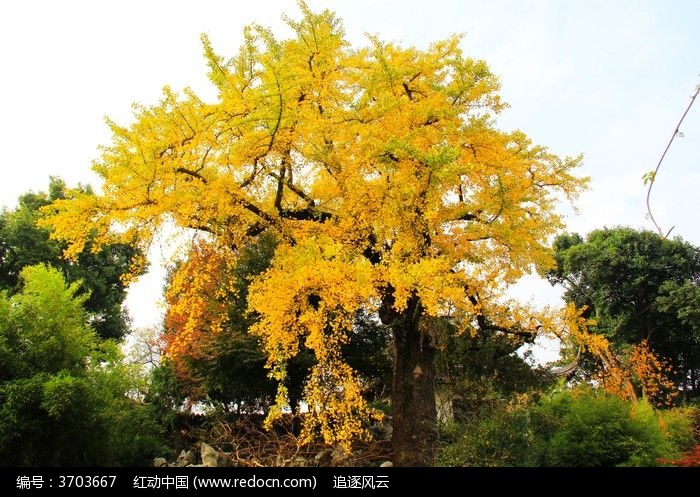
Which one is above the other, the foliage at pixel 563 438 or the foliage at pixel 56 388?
the foliage at pixel 56 388

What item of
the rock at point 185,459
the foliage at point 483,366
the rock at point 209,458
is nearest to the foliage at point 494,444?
the foliage at point 483,366

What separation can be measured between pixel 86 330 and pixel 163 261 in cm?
319

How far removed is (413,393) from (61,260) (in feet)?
55.5

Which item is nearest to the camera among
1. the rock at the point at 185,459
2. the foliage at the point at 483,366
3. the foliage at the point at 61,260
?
the rock at the point at 185,459

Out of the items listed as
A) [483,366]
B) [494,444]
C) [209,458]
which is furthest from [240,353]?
[494,444]

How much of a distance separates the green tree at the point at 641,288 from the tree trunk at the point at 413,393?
17355mm

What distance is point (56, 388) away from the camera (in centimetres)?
862

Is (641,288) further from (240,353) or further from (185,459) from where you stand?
(185,459)

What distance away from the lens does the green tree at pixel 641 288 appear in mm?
23938

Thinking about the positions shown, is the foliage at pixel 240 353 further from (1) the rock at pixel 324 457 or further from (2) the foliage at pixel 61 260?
(2) the foliage at pixel 61 260

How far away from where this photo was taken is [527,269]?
10180mm

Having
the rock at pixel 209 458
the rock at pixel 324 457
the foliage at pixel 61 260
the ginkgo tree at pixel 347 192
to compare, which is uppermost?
the foliage at pixel 61 260

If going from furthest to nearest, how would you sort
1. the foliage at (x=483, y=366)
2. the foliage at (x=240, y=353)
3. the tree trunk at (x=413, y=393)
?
1. the foliage at (x=240, y=353)
2. the foliage at (x=483, y=366)
3. the tree trunk at (x=413, y=393)

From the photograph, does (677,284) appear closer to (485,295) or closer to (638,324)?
(638,324)
